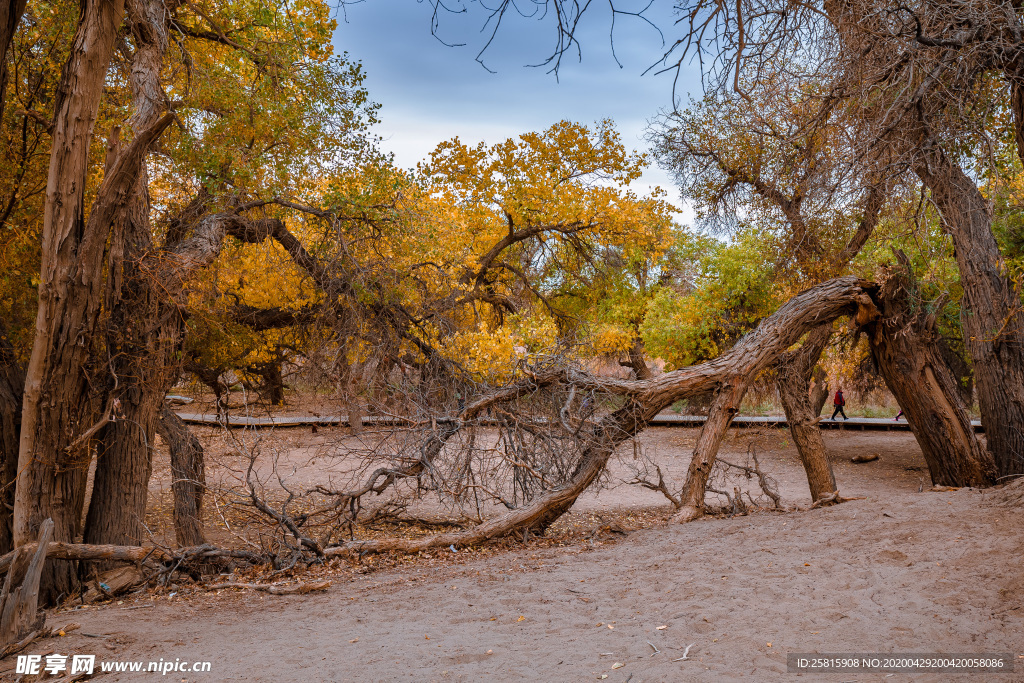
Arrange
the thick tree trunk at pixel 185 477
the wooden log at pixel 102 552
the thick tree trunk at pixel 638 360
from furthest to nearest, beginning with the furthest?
the thick tree trunk at pixel 638 360 → the thick tree trunk at pixel 185 477 → the wooden log at pixel 102 552

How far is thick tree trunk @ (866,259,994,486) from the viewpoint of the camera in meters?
8.87

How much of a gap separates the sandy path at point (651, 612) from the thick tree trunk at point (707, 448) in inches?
59.1

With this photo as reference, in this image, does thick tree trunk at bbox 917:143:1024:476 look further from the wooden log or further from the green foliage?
the wooden log

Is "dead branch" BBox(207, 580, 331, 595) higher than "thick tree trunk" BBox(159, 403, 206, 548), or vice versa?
"thick tree trunk" BBox(159, 403, 206, 548)

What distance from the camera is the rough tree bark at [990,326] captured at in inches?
308

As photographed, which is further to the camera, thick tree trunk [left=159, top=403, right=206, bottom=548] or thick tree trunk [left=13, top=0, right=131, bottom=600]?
thick tree trunk [left=159, top=403, right=206, bottom=548]

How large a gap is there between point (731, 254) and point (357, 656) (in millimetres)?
13642

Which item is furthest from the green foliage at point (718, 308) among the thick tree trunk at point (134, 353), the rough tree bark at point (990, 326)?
the thick tree trunk at point (134, 353)

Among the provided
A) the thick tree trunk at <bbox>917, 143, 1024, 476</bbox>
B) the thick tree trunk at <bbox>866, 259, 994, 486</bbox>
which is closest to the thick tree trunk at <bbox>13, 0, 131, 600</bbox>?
the thick tree trunk at <bbox>917, 143, 1024, 476</bbox>

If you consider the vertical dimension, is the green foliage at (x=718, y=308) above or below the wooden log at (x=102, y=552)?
above

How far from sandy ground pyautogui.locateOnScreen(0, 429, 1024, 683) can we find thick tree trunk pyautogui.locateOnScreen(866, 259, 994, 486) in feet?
9.37

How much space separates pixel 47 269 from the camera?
19.0 ft

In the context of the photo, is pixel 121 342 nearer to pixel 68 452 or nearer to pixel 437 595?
pixel 68 452

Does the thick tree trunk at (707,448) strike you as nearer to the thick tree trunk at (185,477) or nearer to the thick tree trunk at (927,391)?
the thick tree trunk at (927,391)
